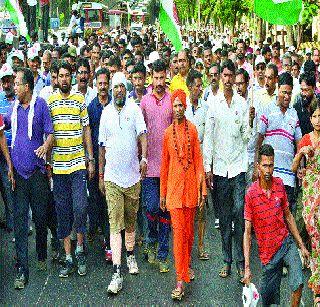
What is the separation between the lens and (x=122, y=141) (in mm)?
7430

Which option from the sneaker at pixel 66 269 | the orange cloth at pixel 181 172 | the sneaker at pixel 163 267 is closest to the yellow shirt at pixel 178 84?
the orange cloth at pixel 181 172

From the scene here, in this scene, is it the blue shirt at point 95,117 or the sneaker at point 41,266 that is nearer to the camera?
the sneaker at point 41,266

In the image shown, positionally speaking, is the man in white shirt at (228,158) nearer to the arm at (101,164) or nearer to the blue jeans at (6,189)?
the arm at (101,164)

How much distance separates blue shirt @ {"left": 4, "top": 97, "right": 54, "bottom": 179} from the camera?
7223 millimetres

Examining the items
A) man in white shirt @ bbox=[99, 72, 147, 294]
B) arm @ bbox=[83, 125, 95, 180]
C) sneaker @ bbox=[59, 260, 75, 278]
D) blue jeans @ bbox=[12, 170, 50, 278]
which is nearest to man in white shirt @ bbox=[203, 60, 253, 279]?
man in white shirt @ bbox=[99, 72, 147, 294]

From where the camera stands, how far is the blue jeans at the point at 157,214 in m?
7.67

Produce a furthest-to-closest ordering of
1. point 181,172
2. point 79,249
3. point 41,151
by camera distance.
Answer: point 79,249
point 41,151
point 181,172

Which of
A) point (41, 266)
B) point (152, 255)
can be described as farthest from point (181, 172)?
point (41, 266)

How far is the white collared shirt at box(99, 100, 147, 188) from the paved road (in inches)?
39.6

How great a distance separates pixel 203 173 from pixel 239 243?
0.90m

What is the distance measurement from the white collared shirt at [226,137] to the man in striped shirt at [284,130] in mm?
250

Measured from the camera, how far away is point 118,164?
24.2 feet

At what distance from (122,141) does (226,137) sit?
1.06 m

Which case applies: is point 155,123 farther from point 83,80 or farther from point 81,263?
point 81,263
